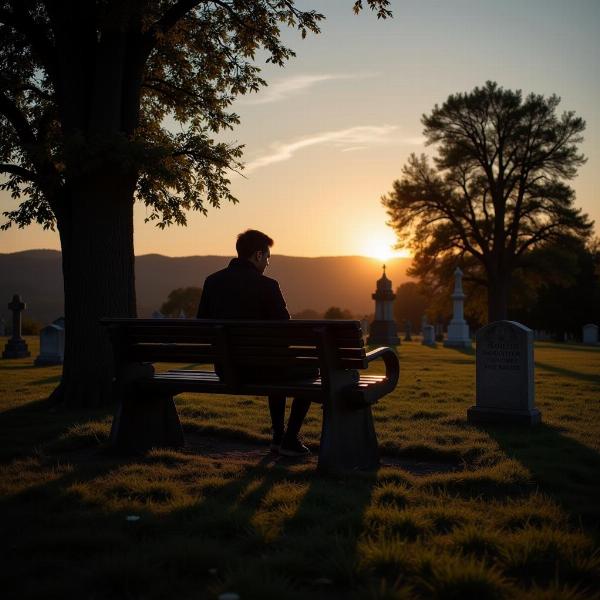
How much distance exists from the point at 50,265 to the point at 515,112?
464 feet

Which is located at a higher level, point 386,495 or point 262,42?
point 262,42

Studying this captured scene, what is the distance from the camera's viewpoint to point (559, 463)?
532 centimetres

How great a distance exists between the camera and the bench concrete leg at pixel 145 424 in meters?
5.79

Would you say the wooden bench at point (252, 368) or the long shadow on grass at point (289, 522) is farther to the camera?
the wooden bench at point (252, 368)

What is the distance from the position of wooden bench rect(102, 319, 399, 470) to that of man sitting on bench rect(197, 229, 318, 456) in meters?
0.21

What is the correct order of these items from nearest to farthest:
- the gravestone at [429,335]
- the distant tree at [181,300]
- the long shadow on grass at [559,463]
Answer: the long shadow on grass at [559,463]
the gravestone at [429,335]
the distant tree at [181,300]

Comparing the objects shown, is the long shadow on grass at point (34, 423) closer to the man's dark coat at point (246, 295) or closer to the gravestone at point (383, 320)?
the man's dark coat at point (246, 295)

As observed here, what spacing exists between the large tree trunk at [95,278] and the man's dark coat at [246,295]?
3.15 m

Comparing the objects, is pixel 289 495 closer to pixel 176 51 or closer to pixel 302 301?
pixel 176 51

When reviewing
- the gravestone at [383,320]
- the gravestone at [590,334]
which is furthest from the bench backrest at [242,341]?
the gravestone at [590,334]

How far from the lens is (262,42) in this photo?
966 centimetres

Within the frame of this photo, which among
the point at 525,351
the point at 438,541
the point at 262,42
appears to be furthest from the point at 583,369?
the point at 438,541

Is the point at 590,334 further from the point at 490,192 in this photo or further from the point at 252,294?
the point at 252,294

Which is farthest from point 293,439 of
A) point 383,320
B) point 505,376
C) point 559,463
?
point 383,320
